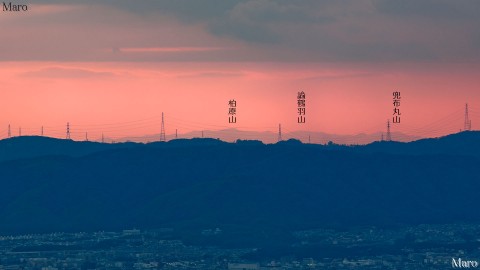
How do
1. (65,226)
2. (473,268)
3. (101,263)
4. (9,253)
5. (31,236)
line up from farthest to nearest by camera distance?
1. (65,226)
2. (31,236)
3. (9,253)
4. (101,263)
5. (473,268)

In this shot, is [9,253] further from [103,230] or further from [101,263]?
[103,230]

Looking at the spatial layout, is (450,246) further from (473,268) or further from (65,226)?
(65,226)

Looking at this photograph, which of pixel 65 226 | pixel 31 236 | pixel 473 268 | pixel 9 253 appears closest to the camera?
pixel 473 268

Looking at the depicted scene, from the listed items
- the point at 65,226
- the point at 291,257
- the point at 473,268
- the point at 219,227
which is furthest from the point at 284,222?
the point at 473,268

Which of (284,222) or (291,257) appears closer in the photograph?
(291,257)

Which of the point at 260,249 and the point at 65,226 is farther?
the point at 65,226

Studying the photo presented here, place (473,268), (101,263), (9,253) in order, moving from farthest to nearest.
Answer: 1. (9,253)
2. (101,263)
3. (473,268)

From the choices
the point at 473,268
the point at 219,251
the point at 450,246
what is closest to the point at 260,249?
the point at 219,251

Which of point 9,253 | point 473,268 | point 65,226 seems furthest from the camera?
point 65,226
